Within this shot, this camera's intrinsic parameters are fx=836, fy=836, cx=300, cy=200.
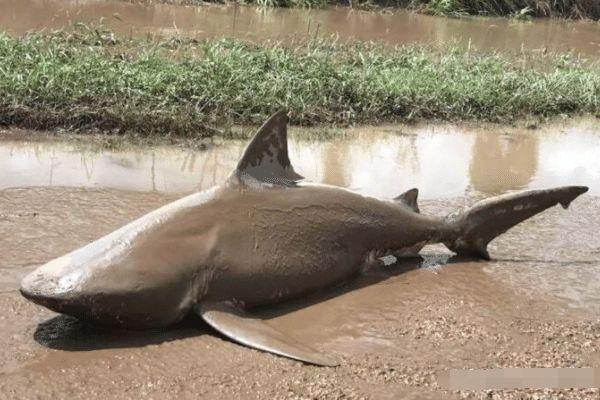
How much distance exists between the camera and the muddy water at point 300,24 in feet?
48.0

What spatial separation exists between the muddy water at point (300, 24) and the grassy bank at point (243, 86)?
2526 millimetres

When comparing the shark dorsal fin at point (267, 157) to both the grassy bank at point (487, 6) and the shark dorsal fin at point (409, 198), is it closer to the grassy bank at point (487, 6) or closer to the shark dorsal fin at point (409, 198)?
the shark dorsal fin at point (409, 198)

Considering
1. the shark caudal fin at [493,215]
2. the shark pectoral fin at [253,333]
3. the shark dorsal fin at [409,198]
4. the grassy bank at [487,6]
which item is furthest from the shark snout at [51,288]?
the grassy bank at [487,6]

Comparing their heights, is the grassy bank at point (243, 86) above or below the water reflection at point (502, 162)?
above

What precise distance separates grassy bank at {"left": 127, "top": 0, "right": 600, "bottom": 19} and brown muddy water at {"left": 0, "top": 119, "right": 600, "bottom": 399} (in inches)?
472

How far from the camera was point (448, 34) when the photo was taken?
18172 mm

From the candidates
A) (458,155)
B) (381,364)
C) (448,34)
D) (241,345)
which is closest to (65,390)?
(241,345)

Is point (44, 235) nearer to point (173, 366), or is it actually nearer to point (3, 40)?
point (173, 366)

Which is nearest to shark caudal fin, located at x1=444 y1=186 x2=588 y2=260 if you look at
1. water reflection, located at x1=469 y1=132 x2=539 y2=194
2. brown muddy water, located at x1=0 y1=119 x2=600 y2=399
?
brown muddy water, located at x1=0 y1=119 x2=600 y2=399

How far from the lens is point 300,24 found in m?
17.3

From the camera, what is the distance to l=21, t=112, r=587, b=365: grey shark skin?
13.9ft

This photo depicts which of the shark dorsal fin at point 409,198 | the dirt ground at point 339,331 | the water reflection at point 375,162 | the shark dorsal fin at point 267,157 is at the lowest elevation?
the dirt ground at point 339,331

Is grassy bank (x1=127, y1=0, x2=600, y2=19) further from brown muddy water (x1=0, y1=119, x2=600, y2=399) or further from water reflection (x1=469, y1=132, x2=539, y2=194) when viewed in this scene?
brown muddy water (x1=0, y1=119, x2=600, y2=399)

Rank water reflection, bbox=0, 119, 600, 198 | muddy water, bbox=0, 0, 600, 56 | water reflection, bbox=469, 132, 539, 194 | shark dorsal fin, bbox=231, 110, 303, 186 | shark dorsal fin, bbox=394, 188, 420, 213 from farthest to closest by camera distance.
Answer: muddy water, bbox=0, 0, 600, 56 → water reflection, bbox=469, 132, 539, 194 → water reflection, bbox=0, 119, 600, 198 → shark dorsal fin, bbox=394, 188, 420, 213 → shark dorsal fin, bbox=231, 110, 303, 186
